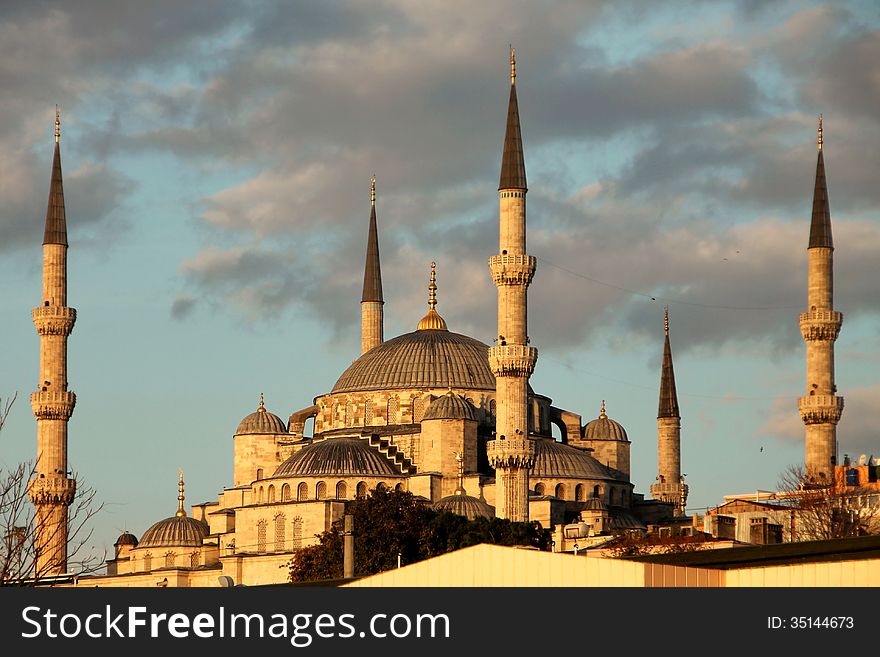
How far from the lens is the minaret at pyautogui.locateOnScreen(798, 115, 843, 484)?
6469 cm

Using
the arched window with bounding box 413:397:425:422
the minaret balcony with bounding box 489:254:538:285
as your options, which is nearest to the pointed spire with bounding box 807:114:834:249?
the minaret balcony with bounding box 489:254:538:285

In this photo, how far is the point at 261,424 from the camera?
80.2 metres

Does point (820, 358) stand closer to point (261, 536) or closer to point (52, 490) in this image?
point (261, 536)

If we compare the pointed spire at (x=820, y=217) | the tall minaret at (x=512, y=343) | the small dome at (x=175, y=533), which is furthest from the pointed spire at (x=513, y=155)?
the small dome at (x=175, y=533)

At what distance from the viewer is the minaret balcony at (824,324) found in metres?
64.9

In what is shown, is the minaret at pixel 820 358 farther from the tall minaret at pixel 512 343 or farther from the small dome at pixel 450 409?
the small dome at pixel 450 409

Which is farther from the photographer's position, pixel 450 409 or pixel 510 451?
pixel 450 409

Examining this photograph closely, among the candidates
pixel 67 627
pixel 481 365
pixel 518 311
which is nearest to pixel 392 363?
pixel 481 365

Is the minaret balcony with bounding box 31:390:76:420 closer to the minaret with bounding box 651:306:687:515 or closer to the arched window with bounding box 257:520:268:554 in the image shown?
the arched window with bounding box 257:520:268:554

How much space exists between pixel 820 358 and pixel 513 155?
11.5 meters

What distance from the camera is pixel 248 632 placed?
26.7 meters

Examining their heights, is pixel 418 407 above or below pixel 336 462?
above

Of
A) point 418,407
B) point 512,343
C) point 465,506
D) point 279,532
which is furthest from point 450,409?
point 512,343

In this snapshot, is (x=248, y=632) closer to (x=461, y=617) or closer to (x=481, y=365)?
(x=461, y=617)
